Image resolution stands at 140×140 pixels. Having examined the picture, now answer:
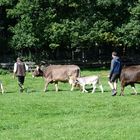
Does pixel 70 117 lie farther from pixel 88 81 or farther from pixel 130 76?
pixel 88 81

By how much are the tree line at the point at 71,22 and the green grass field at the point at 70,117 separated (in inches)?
891

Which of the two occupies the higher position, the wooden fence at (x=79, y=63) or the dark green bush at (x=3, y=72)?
the wooden fence at (x=79, y=63)

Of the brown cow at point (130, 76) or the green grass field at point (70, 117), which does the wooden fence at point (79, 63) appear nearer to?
the brown cow at point (130, 76)

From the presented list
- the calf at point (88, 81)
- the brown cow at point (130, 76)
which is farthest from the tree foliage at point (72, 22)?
the brown cow at point (130, 76)

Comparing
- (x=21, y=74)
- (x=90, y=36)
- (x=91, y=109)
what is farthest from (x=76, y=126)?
(x=90, y=36)

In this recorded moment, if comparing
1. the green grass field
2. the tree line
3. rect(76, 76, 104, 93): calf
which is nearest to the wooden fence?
the tree line

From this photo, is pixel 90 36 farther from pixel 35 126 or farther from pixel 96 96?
pixel 35 126

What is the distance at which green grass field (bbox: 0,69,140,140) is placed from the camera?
15663 millimetres

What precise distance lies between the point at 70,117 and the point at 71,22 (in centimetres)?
3063

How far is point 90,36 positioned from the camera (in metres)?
49.2

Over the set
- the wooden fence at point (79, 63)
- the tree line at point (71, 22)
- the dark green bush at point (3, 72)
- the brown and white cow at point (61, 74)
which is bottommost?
the dark green bush at point (3, 72)

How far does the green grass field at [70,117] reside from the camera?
15663mm

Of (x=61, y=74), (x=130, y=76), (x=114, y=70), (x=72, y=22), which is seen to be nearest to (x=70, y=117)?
(x=114, y=70)

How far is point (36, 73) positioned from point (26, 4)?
18952 millimetres
